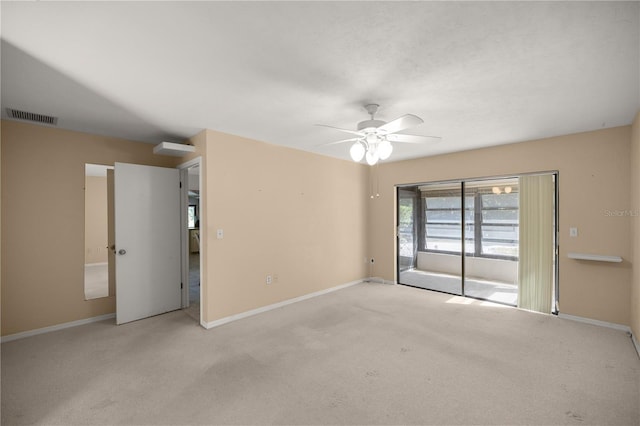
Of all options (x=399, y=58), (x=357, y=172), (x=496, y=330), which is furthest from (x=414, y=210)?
(x=399, y=58)

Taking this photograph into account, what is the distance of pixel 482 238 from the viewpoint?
4867 mm

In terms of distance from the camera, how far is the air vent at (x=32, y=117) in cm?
294

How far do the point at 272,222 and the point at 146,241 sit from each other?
67.3 inches

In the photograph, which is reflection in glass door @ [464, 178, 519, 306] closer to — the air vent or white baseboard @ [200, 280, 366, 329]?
white baseboard @ [200, 280, 366, 329]

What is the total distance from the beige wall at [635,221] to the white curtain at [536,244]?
0.79 meters

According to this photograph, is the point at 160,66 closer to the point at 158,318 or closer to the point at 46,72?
the point at 46,72

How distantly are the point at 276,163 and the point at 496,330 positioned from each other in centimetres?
360

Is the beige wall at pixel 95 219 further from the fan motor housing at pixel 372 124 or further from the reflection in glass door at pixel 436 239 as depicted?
the reflection in glass door at pixel 436 239

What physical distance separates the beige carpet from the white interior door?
0.92 ft

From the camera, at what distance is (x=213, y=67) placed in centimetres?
210

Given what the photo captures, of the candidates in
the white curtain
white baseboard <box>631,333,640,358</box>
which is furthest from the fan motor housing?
white baseboard <box>631,333,640,358</box>

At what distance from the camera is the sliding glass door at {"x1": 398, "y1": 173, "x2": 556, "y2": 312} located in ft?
13.5

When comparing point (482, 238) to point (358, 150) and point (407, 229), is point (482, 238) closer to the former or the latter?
point (407, 229)

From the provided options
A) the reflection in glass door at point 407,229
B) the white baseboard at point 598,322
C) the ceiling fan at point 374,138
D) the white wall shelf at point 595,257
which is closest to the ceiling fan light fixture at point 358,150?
the ceiling fan at point 374,138
